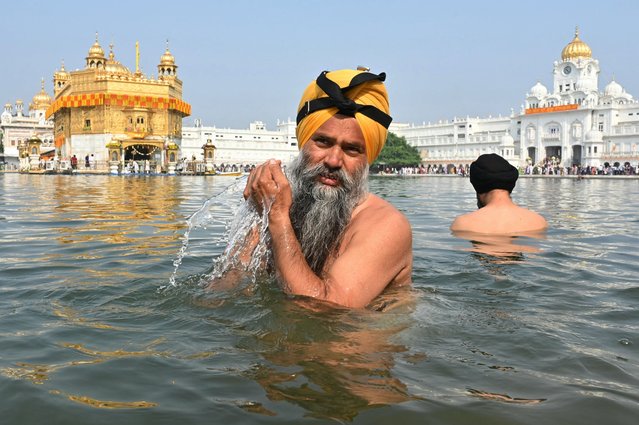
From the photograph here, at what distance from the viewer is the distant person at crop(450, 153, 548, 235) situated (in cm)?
528

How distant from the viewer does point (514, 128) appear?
75.6 m

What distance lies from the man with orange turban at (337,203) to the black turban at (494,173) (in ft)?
8.91

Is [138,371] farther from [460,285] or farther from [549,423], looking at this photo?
[460,285]

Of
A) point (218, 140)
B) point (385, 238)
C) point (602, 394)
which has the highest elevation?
point (218, 140)

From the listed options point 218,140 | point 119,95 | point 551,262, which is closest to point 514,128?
point 218,140

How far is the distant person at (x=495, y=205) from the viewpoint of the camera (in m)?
5.28

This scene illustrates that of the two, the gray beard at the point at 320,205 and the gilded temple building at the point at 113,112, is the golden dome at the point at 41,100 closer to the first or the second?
the gilded temple building at the point at 113,112

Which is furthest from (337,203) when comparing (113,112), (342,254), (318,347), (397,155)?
(397,155)

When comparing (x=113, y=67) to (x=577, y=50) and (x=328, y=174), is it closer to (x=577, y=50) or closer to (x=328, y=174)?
(x=328, y=174)

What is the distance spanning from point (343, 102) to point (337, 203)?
1.54ft

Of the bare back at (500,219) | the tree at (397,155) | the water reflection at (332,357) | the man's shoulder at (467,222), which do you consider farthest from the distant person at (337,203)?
the tree at (397,155)

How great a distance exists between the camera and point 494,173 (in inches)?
208

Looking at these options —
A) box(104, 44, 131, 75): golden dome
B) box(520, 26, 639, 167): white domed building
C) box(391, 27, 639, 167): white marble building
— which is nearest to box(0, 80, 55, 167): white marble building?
box(104, 44, 131, 75): golden dome

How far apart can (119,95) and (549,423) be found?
4758 cm
